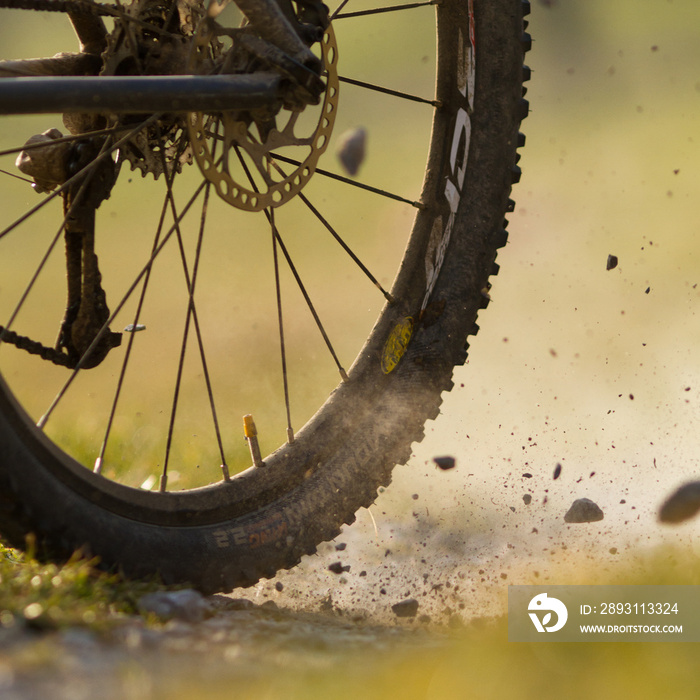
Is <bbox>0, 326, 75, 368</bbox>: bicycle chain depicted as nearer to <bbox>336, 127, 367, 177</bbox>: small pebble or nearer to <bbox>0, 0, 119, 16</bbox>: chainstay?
<bbox>0, 0, 119, 16</bbox>: chainstay

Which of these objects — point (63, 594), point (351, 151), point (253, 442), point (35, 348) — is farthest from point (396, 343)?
point (351, 151)

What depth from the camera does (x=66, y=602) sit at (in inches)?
55.9

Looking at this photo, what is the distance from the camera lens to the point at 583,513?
8.27ft

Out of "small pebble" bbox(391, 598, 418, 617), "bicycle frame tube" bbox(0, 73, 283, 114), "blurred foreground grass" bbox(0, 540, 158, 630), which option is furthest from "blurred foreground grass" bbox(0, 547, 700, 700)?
"bicycle frame tube" bbox(0, 73, 283, 114)

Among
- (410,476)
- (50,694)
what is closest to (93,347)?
(50,694)

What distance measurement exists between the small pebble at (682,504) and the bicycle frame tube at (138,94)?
5.37ft

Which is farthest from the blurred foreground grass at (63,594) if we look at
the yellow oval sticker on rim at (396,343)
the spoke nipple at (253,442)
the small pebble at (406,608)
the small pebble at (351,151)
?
the small pebble at (351,151)

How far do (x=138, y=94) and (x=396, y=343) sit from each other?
38.8 inches

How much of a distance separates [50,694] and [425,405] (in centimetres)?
128

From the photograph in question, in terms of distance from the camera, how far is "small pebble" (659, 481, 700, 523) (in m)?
2.49

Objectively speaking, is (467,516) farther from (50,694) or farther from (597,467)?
(50,694)
